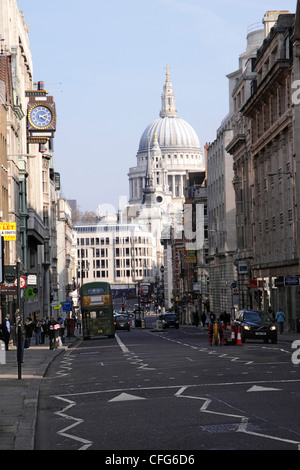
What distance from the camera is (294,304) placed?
6184 centimetres

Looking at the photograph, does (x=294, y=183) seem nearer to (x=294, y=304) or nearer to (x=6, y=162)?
(x=294, y=304)

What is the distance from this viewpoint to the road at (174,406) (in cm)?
1371

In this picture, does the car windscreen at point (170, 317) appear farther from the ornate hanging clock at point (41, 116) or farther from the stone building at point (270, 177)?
the ornate hanging clock at point (41, 116)

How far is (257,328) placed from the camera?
4628cm

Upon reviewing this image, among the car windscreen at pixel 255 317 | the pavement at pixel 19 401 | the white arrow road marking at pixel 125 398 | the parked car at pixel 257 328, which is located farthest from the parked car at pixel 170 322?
the white arrow road marking at pixel 125 398

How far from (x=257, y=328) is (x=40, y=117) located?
21.8m

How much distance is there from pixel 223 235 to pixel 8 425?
277ft

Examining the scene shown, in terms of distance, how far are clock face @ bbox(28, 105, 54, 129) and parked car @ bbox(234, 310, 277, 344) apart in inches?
767

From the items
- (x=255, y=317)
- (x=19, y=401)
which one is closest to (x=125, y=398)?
(x=19, y=401)

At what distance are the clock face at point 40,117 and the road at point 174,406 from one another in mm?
30668

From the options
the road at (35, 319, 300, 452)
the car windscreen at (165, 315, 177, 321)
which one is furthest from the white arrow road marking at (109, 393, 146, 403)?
the car windscreen at (165, 315, 177, 321)

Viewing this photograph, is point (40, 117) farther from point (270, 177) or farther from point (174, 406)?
point (174, 406)

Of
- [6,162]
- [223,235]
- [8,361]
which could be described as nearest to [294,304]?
[6,162]

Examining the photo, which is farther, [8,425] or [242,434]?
[8,425]
